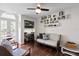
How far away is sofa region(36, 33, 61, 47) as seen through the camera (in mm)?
1367

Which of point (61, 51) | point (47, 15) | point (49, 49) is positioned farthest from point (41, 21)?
point (61, 51)

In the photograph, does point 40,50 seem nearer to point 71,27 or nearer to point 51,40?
point 51,40

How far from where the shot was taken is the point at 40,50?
141 cm

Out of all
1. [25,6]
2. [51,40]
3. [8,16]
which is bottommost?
[51,40]

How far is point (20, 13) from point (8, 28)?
307 millimetres

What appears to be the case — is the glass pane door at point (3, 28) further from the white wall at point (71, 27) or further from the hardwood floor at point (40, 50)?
the white wall at point (71, 27)

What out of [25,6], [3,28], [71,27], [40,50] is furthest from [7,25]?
[71,27]

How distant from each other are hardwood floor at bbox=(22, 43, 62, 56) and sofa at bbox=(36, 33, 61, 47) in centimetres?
7

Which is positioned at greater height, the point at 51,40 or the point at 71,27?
the point at 71,27

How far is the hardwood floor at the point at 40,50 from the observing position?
1.36 meters

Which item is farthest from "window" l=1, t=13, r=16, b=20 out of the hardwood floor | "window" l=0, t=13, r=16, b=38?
the hardwood floor

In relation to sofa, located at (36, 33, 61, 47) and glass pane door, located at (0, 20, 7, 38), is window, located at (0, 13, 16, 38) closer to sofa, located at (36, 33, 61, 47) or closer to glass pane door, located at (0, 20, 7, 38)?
glass pane door, located at (0, 20, 7, 38)

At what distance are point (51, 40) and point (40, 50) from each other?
0.24 m

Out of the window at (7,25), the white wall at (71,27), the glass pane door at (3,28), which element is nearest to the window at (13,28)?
the window at (7,25)
